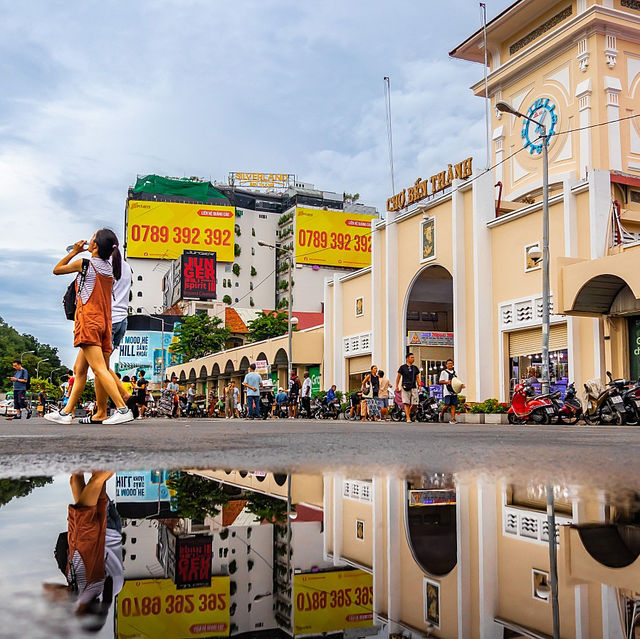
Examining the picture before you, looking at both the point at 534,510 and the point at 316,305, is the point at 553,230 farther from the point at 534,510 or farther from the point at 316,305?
the point at 316,305

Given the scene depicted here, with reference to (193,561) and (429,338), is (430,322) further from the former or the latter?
(193,561)

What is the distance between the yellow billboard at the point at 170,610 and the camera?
1162 mm

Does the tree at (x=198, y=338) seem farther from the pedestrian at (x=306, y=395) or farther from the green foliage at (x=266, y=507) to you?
the green foliage at (x=266, y=507)

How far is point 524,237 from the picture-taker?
23641mm

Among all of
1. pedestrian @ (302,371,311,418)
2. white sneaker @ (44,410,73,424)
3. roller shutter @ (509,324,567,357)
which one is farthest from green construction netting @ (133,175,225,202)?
white sneaker @ (44,410,73,424)

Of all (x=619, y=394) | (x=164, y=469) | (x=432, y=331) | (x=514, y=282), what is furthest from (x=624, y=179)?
(x=164, y=469)

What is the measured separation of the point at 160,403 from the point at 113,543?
33.1m

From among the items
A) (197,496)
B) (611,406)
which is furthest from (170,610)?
(611,406)

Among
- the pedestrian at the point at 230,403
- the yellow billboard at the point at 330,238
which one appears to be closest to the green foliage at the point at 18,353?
the yellow billboard at the point at 330,238

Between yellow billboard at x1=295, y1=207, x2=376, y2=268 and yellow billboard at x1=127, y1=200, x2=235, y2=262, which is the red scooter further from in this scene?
yellow billboard at x1=127, y1=200, x2=235, y2=262

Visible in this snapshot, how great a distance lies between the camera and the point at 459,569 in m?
1.71

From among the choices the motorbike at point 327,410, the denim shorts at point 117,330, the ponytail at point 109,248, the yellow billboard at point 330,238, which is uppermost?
the yellow billboard at point 330,238

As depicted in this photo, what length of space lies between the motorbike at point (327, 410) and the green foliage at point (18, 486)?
2652 cm

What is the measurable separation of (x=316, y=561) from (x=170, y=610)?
55 centimetres
